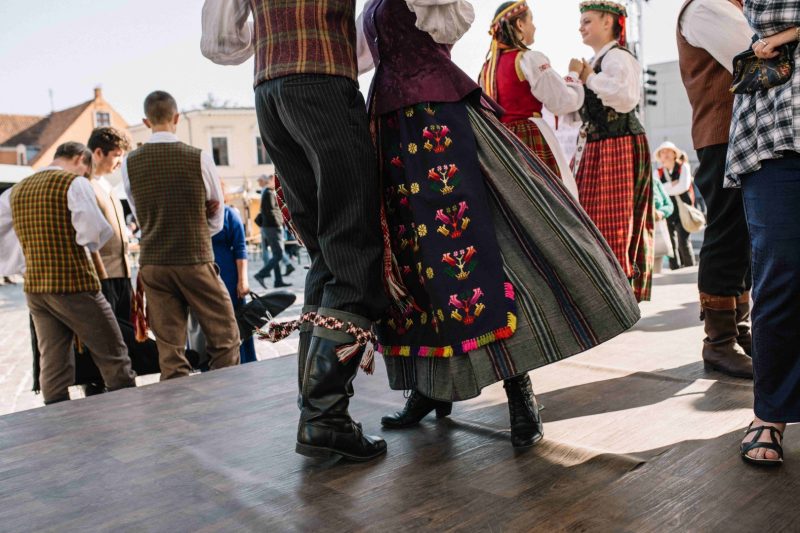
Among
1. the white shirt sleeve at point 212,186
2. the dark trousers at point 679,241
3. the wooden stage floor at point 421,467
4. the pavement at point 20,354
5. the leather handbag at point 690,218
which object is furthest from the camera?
the dark trousers at point 679,241

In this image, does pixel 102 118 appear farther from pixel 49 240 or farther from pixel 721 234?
pixel 721 234

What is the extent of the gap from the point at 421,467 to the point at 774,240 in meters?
1.07

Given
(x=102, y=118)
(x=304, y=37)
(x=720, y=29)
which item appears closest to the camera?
(x=304, y=37)

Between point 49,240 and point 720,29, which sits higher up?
point 720,29

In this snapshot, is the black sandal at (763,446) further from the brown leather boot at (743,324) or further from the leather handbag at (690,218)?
the leather handbag at (690,218)

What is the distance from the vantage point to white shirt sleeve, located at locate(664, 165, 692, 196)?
836cm

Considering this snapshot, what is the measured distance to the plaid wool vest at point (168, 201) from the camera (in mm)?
3604

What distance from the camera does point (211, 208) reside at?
12.6 feet

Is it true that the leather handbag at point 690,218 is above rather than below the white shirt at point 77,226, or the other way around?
below

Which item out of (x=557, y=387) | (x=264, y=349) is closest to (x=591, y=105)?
(x=557, y=387)

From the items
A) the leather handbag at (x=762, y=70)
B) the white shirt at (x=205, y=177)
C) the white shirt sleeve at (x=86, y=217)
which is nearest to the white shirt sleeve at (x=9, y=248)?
the white shirt sleeve at (x=86, y=217)

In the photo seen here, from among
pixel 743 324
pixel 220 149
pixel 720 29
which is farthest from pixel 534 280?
pixel 220 149

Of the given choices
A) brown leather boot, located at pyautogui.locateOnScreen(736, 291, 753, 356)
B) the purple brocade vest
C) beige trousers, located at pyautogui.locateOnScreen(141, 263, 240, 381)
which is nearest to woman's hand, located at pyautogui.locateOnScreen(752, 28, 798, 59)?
the purple brocade vest

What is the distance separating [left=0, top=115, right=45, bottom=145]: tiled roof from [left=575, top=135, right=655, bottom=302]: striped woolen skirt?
46.9m
